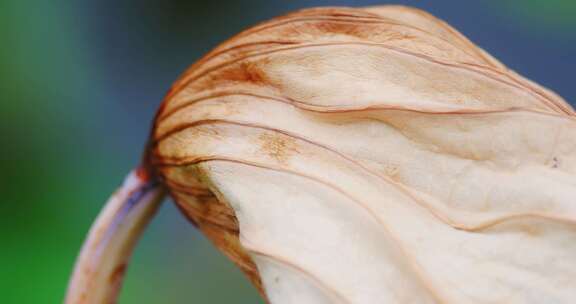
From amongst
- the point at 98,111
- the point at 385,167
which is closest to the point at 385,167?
the point at 385,167

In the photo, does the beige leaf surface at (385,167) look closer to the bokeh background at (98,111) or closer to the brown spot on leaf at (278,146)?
the brown spot on leaf at (278,146)

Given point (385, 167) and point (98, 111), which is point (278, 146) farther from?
point (98, 111)

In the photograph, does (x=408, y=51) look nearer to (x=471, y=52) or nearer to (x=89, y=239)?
(x=471, y=52)

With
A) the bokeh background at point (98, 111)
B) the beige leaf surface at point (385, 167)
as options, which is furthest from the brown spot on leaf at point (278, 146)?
the bokeh background at point (98, 111)

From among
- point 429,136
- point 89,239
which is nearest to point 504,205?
point 429,136

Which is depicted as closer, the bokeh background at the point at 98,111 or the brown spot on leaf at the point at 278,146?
the brown spot on leaf at the point at 278,146

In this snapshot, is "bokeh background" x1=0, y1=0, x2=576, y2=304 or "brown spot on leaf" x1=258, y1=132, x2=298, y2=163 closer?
"brown spot on leaf" x1=258, y1=132, x2=298, y2=163

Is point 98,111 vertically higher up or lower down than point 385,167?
lower down

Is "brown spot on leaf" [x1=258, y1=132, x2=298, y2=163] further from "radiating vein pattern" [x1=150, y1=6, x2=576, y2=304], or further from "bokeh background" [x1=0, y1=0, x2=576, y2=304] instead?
"bokeh background" [x1=0, y1=0, x2=576, y2=304]

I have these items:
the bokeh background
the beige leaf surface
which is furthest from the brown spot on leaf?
the bokeh background
